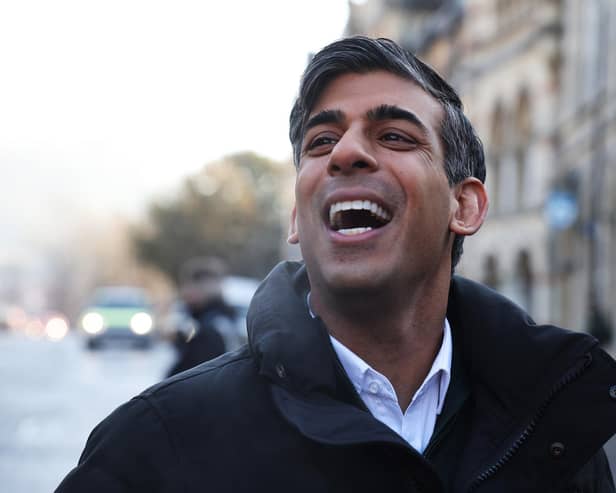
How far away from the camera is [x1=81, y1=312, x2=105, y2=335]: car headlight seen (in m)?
32.7

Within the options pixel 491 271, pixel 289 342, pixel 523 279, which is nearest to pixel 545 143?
pixel 523 279

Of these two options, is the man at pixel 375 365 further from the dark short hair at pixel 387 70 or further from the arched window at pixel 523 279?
the arched window at pixel 523 279

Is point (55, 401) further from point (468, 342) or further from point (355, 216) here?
point (355, 216)

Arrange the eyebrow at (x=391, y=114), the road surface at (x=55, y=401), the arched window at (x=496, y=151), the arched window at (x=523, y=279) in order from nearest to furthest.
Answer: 1. the eyebrow at (x=391, y=114)
2. the road surface at (x=55, y=401)
3. the arched window at (x=523, y=279)
4. the arched window at (x=496, y=151)

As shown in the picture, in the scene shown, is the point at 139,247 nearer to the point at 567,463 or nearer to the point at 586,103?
the point at 586,103

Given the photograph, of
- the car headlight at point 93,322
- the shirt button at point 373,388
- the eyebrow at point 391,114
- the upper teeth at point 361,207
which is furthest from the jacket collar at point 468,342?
the car headlight at point 93,322

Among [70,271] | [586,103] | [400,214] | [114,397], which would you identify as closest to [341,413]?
[400,214]

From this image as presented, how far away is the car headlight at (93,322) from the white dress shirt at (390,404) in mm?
30427

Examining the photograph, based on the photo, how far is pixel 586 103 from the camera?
27.6m

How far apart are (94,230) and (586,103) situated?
106125 mm

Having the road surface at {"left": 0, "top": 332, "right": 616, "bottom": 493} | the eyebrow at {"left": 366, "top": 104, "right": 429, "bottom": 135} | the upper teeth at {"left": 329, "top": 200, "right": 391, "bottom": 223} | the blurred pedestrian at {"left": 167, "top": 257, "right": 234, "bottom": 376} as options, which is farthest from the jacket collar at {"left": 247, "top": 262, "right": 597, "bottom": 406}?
the road surface at {"left": 0, "top": 332, "right": 616, "bottom": 493}

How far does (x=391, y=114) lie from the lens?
114 inches

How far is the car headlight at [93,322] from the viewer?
32.7 m

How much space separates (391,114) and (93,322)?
3058 cm
